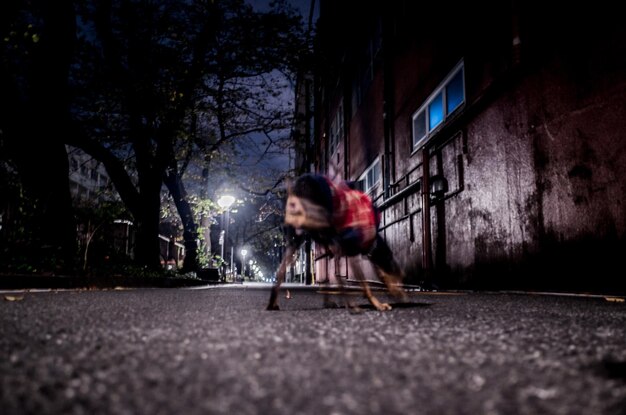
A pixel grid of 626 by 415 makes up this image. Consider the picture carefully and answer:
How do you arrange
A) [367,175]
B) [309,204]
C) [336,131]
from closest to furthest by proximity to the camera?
[309,204] < [367,175] < [336,131]

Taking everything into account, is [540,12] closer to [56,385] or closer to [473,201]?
[473,201]

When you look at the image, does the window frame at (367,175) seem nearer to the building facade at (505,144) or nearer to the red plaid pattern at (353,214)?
the building facade at (505,144)

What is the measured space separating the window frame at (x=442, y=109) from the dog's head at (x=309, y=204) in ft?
16.7

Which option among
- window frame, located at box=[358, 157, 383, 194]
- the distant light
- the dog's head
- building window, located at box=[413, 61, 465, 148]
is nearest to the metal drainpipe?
building window, located at box=[413, 61, 465, 148]

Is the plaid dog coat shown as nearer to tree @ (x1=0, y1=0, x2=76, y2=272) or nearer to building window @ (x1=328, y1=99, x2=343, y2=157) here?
tree @ (x1=0, y1=0, x2=76, y2=272)

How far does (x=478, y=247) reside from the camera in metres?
6.18

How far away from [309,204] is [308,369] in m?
1.44

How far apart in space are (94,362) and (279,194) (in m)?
20.6

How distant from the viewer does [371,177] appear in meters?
12.6

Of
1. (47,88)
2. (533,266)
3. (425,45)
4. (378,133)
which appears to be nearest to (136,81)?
(47,88)

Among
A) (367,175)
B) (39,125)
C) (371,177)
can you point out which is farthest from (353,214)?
(367,175)

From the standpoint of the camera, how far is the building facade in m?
4.07

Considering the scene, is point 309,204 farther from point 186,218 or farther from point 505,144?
point 186,218

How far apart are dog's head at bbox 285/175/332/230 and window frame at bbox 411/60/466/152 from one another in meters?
5.09
